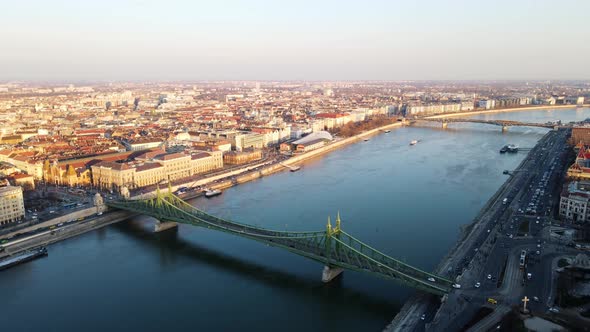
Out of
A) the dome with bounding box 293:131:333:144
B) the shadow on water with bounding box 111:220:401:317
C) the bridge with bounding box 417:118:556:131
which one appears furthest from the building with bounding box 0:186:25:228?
Answer: the bridge with bounding box 417:118:556:131

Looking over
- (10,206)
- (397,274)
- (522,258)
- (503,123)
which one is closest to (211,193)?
(10,206)

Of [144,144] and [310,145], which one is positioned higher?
[144,144]

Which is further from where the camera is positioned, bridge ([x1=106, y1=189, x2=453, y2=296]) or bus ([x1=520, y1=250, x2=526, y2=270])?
bus ([x1=520, y1=250, x2=526, y2=270])

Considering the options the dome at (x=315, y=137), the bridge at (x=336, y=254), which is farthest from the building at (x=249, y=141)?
the bridge at (x=336, y=254)

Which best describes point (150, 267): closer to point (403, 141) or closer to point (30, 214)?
point (30, 214)

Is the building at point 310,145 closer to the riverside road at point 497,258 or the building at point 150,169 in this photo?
the building at point 150,169

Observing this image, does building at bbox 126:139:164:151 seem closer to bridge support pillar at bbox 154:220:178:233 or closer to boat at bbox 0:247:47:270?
bridge support pillar at bbox 154:220:178:233

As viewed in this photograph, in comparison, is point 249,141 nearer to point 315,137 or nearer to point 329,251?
point 315,137
